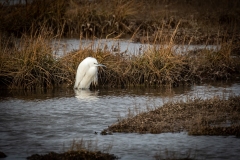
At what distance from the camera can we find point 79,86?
44.4 ft

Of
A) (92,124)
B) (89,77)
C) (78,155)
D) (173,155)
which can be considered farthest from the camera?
(89,77)

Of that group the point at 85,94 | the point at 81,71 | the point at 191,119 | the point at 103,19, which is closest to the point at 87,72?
the point at 81,71

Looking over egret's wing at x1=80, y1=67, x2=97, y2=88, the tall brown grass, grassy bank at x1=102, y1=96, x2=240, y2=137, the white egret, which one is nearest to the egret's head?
the white egret

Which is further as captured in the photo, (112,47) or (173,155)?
(112,47)

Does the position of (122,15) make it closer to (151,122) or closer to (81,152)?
(151,122)

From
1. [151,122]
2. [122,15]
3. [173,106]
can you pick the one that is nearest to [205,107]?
[173,106]

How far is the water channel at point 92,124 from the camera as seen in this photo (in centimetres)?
809

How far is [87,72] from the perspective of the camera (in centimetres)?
1288

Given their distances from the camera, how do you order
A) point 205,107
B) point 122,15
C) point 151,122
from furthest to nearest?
point 122,15, point 205,107, point 151,122

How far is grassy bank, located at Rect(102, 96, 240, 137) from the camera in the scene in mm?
8844

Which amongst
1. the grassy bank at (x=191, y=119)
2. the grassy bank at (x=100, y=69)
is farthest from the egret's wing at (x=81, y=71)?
the grassy bank at (x=191, y=119)

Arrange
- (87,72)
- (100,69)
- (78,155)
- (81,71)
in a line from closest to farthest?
1. (78,155)
2. (87,72)
3. (81,71)
4. (100,69)

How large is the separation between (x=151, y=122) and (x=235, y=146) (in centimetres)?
170

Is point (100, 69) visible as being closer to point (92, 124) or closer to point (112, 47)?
point (112, 47)
